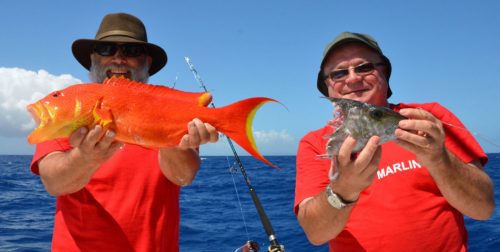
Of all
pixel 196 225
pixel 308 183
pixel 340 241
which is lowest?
pixel 196 225

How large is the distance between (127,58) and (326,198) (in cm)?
200

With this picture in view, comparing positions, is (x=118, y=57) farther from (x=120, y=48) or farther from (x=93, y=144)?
(x=93, y=144)

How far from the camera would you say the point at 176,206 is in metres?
3.54

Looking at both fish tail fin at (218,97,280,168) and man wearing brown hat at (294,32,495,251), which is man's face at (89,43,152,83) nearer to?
fish tail fin at (218,97,280,168)

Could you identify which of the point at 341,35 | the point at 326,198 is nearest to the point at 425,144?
the point at 326,198

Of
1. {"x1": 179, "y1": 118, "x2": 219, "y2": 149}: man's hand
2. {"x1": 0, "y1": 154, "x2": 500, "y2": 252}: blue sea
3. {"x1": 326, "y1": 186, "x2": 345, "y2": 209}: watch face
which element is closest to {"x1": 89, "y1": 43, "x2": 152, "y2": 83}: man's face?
{"x1": 179, "y1": 118, "x2": 219, "y2": 149}: man's hand

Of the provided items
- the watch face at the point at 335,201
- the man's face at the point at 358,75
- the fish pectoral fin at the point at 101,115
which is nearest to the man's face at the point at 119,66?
the fish pectoral fin at the point at 101,115

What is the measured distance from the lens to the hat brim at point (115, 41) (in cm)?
339

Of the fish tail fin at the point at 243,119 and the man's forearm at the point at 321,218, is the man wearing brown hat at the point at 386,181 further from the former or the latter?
the fish tail fin at the point at 243,119

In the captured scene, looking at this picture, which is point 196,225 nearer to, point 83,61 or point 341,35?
point 83,61

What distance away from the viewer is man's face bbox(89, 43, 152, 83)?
11.3 ft

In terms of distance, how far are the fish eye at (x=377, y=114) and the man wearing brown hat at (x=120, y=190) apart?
4.29 feet

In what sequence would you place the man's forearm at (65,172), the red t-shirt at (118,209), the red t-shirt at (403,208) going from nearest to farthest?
the man's forearm at (65,172) < the red t-shirt at (403,208) < the red t-shirt at (118,209)

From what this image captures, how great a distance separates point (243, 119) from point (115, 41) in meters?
1.50
